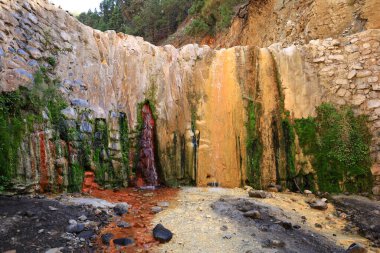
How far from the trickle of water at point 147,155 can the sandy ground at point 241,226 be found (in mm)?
1133

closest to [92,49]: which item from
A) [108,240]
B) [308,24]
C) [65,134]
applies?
[65,134]

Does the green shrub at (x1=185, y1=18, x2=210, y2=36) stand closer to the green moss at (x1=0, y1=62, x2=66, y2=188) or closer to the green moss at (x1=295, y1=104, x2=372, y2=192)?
the green moss at (x1=295, y1=104, x2=372, y2=192)

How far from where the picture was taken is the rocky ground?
4.86 m

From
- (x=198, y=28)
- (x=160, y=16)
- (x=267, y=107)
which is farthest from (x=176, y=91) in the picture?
(x=160, y=16)

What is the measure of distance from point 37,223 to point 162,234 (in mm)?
1833

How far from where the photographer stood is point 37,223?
4.98 m

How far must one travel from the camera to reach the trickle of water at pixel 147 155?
8.66 metres

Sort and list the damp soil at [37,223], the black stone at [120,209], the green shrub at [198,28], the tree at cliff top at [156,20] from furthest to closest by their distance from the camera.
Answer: the tree at cliff top at [156,20]
the green shrub at [198,28]
the black stone at [120,209]
the damp soil at [37,223]

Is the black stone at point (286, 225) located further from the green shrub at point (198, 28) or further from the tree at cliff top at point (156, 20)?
the tree at cliff top at point (156, 20)

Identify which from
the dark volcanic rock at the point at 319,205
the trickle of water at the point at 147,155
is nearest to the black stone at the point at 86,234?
the trickle of water at the point at 147,155

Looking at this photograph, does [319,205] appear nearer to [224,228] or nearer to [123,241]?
[224,228]

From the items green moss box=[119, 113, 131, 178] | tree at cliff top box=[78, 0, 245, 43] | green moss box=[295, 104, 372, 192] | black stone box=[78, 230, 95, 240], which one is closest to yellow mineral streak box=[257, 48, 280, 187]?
green moss box=[295, 104, 372, 192]

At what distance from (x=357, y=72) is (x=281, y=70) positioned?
80.4 inches

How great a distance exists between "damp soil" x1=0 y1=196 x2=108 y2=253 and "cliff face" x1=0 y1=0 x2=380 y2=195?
1074mm
